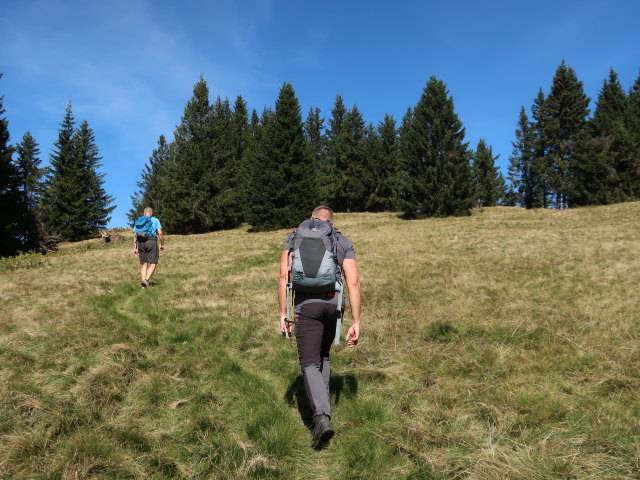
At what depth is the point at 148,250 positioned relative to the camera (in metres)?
11.2

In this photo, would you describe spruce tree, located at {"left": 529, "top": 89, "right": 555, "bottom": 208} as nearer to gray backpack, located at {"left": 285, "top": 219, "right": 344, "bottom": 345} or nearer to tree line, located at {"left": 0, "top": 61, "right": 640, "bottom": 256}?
tree line, located at {"left": 0, "top": 61, "right": 640, "bottom": 256}

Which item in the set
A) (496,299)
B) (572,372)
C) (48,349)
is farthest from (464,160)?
(48,349)

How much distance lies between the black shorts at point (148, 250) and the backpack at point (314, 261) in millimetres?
8841

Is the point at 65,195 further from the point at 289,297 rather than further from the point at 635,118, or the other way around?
the point at 635,118

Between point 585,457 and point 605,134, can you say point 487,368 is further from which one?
point 605,134

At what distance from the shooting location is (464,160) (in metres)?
37.0

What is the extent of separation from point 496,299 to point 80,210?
149ft

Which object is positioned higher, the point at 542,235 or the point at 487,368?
the point at 542,235

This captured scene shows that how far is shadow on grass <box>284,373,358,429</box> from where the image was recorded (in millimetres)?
4211

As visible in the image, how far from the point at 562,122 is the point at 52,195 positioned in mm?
69757

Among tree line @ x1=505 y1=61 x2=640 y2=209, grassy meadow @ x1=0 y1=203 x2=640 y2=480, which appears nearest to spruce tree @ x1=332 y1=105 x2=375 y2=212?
tree line @ x1=505 y1=61 x2=640 y2=209

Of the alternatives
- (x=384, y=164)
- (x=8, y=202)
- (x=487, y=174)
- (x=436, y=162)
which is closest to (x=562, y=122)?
(x=487, y=174)

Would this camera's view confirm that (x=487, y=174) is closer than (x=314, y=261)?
No

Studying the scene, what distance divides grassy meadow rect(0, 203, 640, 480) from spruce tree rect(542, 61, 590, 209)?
51097 millimetres
